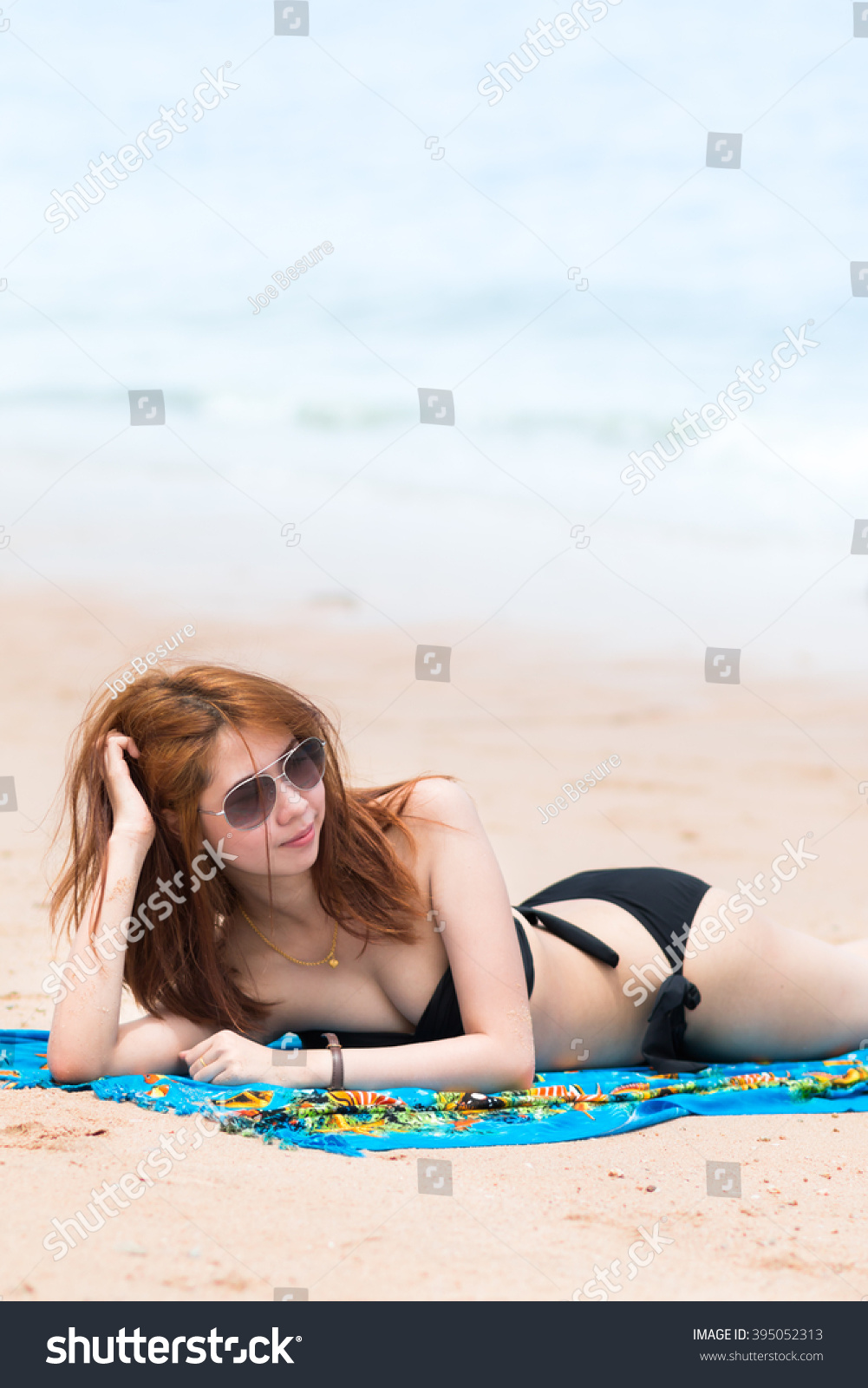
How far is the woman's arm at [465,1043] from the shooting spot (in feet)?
11.2

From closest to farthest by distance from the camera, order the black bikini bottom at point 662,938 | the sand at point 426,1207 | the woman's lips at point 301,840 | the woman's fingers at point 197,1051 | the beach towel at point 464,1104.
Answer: the sand at point 426,1207, the beach towel at point 464,1104, the woman's lips at point 301,840, the woman's fingers at point 197,1051, the black bikini bottom at point 662,938

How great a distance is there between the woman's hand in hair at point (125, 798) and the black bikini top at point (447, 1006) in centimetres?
79

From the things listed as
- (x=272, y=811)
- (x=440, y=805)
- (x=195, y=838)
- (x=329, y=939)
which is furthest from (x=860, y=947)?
(x=195, y=838)

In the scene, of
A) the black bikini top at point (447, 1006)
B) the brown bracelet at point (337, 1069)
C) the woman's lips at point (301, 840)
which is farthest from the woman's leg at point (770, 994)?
the woman's lips at point (301, 840)

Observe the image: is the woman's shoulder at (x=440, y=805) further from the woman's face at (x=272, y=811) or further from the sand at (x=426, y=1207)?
the sand at (x=426, y=1207)

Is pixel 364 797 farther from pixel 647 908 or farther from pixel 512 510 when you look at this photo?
pixel 512 510

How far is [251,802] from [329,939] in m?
0.59

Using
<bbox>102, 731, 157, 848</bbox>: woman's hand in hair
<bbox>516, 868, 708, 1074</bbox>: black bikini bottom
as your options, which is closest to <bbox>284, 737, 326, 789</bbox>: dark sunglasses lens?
<bbox>102, 731, 157, 848</bbox>: woman's hand in hair

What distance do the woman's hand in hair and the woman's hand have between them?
0.57 metres

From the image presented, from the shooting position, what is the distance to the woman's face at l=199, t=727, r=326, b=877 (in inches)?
131

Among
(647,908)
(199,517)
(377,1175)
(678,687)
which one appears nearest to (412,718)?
(678,687)

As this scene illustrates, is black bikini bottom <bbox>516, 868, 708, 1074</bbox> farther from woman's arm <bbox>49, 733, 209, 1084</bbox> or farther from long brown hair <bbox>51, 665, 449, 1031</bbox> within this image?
woman's arm <bbox>49, 733, 209, 1084</bbox>

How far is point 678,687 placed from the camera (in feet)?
54.4

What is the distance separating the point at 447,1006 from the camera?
3.58m
